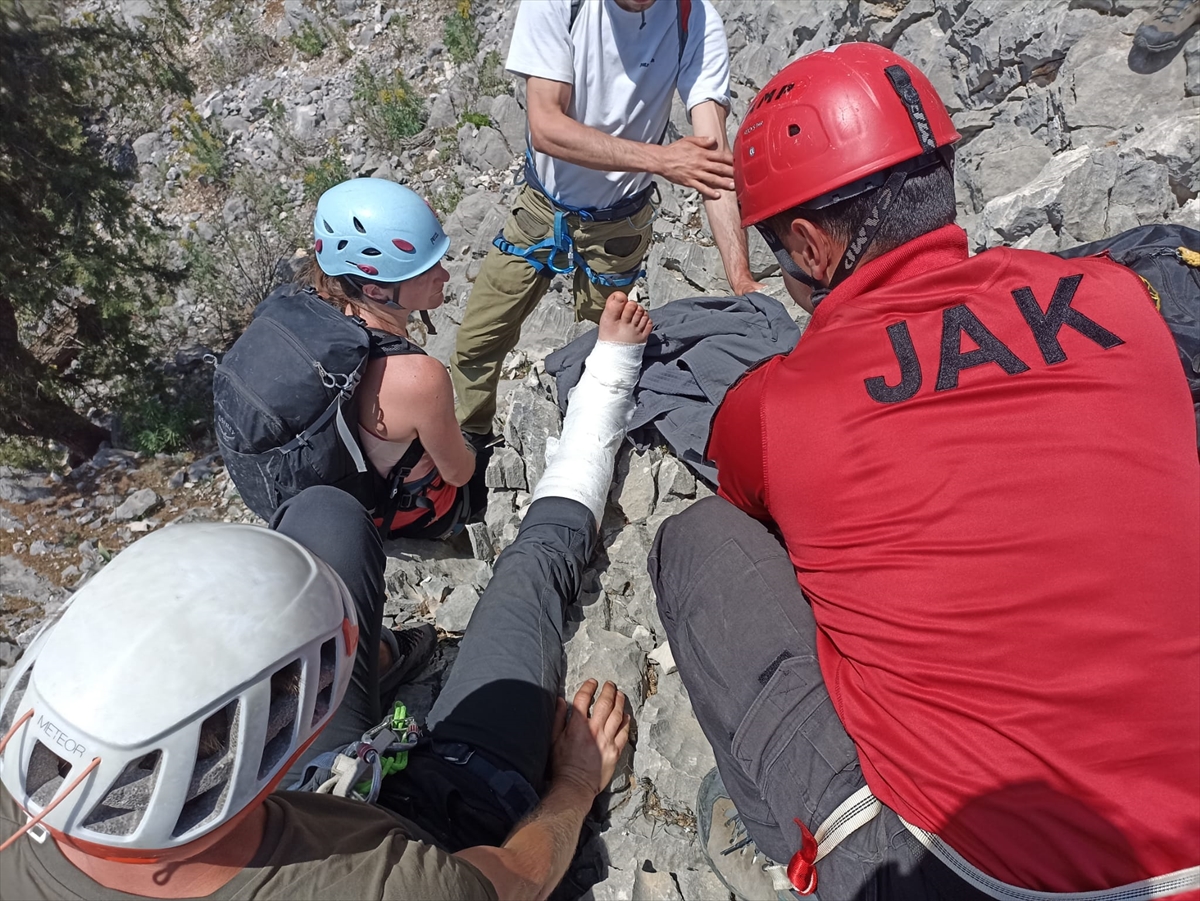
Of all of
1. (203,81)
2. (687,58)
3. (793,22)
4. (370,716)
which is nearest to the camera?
(370,716)

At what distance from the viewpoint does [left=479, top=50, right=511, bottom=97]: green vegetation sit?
29.7 feet

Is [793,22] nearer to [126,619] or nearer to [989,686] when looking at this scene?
[989,686]

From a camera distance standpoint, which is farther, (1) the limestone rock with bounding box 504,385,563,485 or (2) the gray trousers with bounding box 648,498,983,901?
(1) the limestone rock with bounding box 504,385,563,485

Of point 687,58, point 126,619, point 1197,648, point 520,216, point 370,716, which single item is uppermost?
point 687,58

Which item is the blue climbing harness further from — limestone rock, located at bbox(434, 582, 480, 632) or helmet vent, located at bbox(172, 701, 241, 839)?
helmet vent, located at bbox(172, 701, 241, 839)

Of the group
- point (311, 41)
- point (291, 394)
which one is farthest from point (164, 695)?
point (311, 41)

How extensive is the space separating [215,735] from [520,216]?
3345 mm

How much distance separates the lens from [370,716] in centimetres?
279

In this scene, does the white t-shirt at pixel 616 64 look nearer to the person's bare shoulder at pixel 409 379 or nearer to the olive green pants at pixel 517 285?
the olive green pants at pixel 517 285

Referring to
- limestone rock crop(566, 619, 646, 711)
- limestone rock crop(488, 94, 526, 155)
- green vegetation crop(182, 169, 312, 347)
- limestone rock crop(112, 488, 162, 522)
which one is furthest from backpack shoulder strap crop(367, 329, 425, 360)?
green vegetation crop(182, 169, 312, 347)

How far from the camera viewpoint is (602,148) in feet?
10.9

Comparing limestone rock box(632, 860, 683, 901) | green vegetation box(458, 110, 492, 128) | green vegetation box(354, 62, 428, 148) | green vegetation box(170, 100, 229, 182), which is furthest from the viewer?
green vegetation box(170, 100, 229, 182)

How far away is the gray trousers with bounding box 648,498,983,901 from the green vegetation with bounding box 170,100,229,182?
38.3ft

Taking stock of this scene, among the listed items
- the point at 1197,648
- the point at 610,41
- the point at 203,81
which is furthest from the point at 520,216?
the point at 203,81
